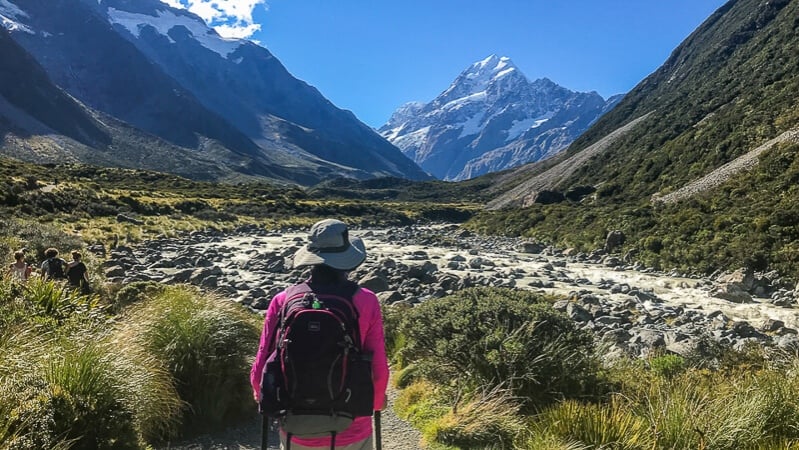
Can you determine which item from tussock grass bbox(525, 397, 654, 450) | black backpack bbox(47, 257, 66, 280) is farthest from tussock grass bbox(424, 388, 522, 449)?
black backpack bbox(47, 257, 66, 280)

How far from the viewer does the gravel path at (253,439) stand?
5750 mm

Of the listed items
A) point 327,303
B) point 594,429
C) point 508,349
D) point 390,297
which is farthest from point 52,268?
point 594,429

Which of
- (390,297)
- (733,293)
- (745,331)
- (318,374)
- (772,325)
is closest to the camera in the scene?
(318,374)

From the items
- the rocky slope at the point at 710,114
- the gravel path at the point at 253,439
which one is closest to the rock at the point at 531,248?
the rocky slope at the point at 710,114

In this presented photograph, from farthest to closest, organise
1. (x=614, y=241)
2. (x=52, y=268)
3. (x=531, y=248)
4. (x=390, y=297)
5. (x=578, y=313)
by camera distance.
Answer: (x=531, y=248)
(x=614, y=241)
(x=390, y=297)
(x=578, y=313)
(x=52, y=268)

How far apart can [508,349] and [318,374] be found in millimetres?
3574

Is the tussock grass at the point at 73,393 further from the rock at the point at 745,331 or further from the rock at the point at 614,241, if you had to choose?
the rock at the point at 614,241

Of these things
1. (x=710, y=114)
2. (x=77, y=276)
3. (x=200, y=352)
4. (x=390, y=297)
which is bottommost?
(x=390, y=297)

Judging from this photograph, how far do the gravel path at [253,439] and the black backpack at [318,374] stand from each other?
3.19 m

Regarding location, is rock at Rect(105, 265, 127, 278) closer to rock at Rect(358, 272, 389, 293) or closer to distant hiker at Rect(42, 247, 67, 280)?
distant hiker at Rect(42, 247, 67, 280)

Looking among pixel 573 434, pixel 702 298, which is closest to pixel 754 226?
pixel 702 298

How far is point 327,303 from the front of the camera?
2.87 metres

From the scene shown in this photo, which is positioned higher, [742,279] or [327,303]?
[327,303]

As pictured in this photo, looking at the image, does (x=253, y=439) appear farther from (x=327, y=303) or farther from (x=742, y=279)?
(x=742, y=279)
